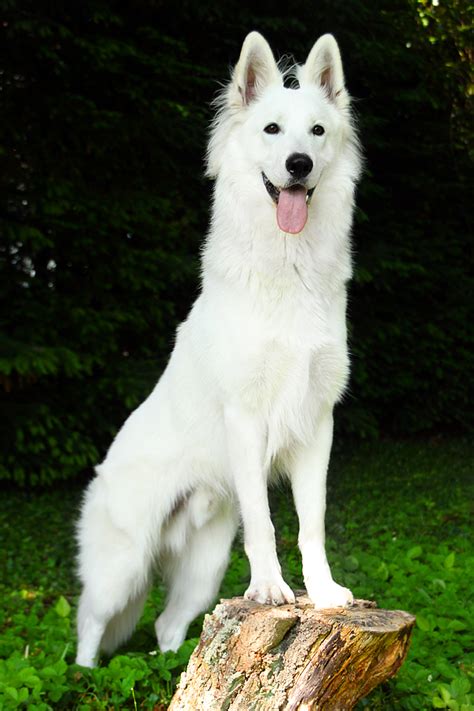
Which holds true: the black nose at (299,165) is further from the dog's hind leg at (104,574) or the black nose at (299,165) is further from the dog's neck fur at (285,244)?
the dog's hind leg at (104,574)

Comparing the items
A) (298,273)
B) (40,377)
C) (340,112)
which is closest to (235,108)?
(340,112)

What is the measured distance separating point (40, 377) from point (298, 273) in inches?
167

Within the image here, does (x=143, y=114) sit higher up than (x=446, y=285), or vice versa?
(x=143, y=114)

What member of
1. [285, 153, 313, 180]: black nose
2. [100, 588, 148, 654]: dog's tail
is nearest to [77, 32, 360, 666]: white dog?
[285, 153, 313, 180]: black nose

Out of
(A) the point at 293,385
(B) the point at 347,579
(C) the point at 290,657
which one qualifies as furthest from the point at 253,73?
(B) the point at 347,579

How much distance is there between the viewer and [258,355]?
2.82m

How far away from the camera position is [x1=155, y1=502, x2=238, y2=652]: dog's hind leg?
3539 mm

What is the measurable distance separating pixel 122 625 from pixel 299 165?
7.04 ft

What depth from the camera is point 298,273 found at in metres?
2.97

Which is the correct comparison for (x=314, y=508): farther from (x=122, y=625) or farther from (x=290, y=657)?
(x=122, y=625)

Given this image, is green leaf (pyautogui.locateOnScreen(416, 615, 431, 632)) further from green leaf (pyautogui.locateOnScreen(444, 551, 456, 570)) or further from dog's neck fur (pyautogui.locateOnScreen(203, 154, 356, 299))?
dog's neck fur (pyautogui.locateOnScreen(203, 154, 356, 299))

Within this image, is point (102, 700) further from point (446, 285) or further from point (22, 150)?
point (446, 285)

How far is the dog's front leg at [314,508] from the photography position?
9.23 feet

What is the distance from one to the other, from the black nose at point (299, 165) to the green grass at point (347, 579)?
168cm
